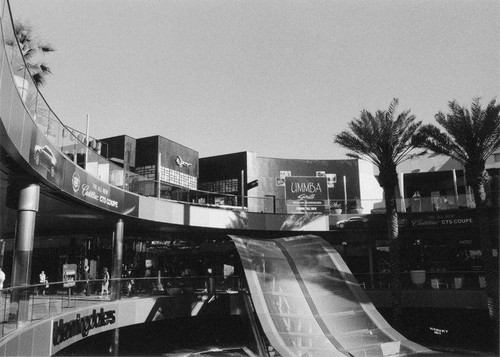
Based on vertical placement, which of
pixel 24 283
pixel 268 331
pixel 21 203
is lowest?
pixel 268 331

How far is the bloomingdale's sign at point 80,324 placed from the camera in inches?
541

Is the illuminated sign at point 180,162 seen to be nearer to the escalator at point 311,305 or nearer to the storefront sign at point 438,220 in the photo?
the escalator at point 311,305

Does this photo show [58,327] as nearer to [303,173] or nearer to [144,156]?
[144,156]

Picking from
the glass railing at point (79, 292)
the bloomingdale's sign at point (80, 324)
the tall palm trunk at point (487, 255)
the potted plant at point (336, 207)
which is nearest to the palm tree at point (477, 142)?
the tall palm trunk at point (487, 255)

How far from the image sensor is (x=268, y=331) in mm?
16734

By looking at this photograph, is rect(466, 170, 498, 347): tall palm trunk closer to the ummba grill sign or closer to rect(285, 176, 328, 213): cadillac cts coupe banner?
rect(285, 176, 328, 213): cadillac cts coupe banner

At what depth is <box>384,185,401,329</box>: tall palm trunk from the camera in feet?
78.0

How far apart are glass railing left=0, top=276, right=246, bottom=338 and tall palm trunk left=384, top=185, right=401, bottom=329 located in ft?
26.5

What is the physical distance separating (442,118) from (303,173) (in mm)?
16528

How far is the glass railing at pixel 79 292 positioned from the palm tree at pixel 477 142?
41.4ft

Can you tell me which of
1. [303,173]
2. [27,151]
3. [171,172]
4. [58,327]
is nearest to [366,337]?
[58,327]

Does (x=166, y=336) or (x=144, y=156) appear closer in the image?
(x=166, y=336)

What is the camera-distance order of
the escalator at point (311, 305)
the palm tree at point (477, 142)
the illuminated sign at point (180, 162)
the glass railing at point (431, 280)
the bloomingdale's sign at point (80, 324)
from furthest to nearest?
the illuminated sign at point (180, 162) < the glass railing at point (431, 280) < the palm tree at point (477, 142) < the escalator at point (311, 305) < the bloomingdale's sign at point (80, 324)

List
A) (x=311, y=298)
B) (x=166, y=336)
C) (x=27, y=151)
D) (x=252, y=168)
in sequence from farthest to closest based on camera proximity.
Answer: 1. (x=252, y=168)
2. (x=166, y=336)
3. (x=311, y=298)
4. (x=27, y=151)
